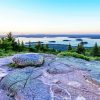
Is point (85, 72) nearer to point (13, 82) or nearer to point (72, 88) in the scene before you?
point (72, 88)

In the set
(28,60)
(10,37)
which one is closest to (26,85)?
(28,60)

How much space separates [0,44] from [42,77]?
23507 mm

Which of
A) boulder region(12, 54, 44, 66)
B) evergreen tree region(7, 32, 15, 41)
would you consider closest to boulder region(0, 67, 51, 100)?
boulder region(12, 54, 44, 66)

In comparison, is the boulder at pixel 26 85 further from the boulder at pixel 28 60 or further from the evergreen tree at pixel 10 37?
the evergreen tree at pixel 10 37

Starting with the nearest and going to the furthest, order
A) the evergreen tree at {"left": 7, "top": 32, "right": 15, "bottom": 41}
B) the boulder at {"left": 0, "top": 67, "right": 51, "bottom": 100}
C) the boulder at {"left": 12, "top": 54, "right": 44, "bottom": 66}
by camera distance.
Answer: the boulder at {"left": 0, "top": 67, "right": 51, "bottom": 100}
the boulder at {"left": 12, "top": 54, "right": 44, "bottom": 66}
the evergreen tree at {"left": 7, "top": 32, "right": 15, "bottom": 41}

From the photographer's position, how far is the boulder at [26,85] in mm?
5984

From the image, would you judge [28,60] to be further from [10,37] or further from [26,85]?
[10,37]

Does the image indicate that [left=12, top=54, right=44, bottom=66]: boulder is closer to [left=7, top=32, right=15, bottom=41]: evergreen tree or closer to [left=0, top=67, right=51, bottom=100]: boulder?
[left=0, top=67, right=51, bottom=100]: boulder

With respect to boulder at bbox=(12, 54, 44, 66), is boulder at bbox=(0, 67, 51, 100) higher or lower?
lower

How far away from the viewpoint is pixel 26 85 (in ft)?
21.2

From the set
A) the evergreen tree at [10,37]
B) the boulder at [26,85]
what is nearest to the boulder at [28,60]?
the boulder at [26,85]

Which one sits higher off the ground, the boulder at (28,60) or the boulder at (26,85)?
the boulder at (28,60)

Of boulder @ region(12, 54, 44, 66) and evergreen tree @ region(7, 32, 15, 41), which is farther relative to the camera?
evergreen tree @ region(7, 32, 15, 41)

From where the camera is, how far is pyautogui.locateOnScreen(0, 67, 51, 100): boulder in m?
5.98
